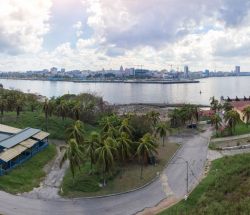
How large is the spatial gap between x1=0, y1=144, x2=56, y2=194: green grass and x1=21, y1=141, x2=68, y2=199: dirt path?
89 cm

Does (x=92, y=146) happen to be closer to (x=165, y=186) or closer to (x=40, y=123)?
(x=165, y=186)

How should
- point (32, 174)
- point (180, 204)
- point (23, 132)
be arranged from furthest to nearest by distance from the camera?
1. point (23, 132)
2. point (32, 174)
3. point (180, 204)

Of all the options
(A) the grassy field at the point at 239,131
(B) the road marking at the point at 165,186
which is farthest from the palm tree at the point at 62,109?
(B) the road marking at the point at 165,186

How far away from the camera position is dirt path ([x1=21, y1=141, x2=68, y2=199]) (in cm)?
5042

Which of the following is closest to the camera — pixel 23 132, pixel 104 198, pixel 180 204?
pixel 180 204

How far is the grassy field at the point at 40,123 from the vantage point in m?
87.4

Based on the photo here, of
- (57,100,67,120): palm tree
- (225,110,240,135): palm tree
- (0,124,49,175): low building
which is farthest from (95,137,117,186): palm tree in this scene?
(57,100,67,120): palm tree

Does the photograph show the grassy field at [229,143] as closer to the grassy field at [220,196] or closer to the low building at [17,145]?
the grassy field at [220,196]

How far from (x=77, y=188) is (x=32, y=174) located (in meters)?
10.1

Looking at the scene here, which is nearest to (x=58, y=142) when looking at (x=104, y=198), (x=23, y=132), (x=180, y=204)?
(x=23, y=132)

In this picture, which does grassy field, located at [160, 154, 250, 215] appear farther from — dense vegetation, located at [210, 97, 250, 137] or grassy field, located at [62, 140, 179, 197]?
dense vegetation, located at [210, 97, 250, 137]

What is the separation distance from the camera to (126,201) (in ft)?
161

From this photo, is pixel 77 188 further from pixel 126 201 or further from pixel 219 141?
pixel 219 141

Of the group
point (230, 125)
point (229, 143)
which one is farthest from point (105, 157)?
point (230, 125)
